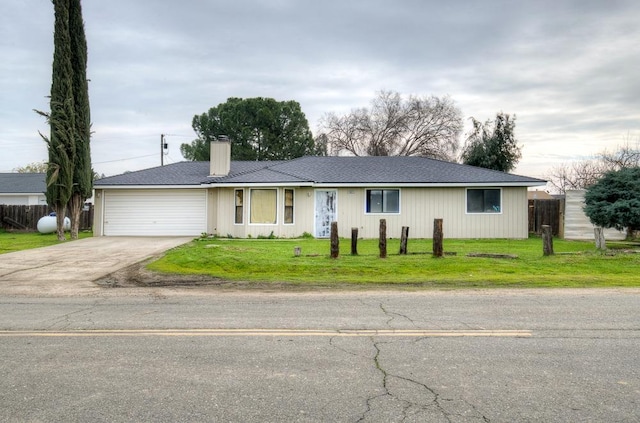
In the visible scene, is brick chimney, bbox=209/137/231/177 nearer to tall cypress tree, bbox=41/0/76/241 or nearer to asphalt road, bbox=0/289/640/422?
tall cypress tree, bbox=41/0/76/241

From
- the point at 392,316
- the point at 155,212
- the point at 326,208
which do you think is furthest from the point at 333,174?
the point at 392,316

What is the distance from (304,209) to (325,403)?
745 inches

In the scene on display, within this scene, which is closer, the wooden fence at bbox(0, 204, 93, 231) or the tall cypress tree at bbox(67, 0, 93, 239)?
the tall cypress tree at bbox(67, 0, 93, 239)

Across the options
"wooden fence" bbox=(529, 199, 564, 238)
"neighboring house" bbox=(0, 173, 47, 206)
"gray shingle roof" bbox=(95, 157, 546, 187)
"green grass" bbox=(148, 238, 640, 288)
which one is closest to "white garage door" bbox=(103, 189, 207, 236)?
"gray shingle roof" bbox=(95, 157, 546, 187)

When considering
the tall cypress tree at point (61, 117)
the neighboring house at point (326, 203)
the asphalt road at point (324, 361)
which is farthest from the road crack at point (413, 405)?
the tall cypress tree at point (61, 117)

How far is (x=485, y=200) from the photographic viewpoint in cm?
2295

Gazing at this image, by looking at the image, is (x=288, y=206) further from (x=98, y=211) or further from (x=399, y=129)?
(x=399, y=129)

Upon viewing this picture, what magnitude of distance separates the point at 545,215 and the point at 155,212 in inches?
733

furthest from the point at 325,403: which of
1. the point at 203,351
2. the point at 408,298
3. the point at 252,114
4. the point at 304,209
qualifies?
the point at 252,114

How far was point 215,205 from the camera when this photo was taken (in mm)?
24391

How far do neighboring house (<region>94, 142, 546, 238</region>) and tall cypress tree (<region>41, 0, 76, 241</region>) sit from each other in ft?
7.42

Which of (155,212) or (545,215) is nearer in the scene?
(545,215)

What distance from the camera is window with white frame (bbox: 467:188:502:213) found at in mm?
22938

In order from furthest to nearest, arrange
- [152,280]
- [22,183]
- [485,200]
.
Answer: [22,183] < [485,200] < [152,280]
